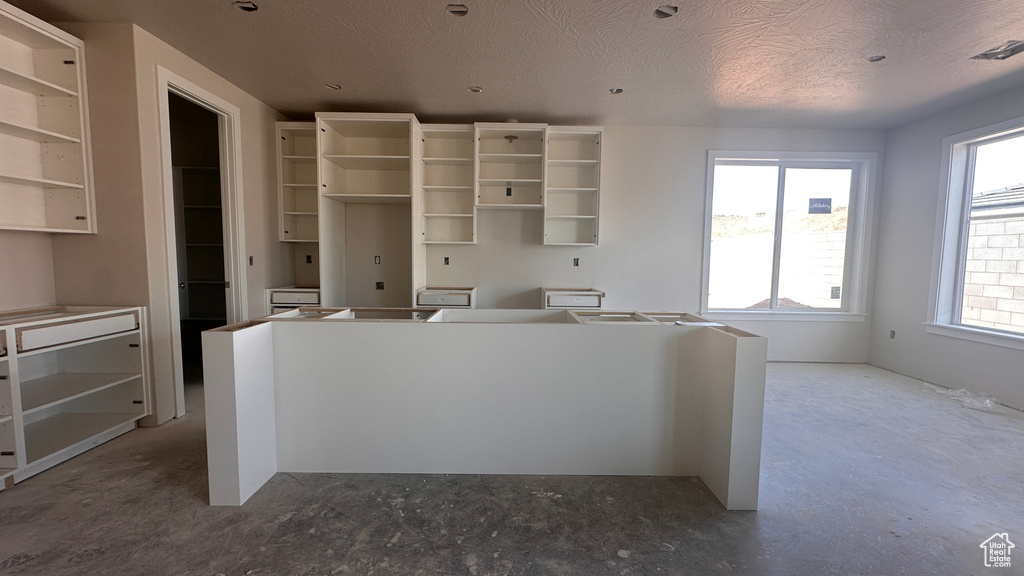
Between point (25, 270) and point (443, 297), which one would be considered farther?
point (443, 297)

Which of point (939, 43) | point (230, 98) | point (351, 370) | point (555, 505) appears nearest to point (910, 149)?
point (939, 43)

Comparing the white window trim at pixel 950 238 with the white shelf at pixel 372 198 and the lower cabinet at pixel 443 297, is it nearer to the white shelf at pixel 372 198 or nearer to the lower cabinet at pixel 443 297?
the lower cabinet at pixel 443 297

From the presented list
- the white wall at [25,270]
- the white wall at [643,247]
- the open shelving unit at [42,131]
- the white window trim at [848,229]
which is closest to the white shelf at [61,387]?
the white wall at [25,270]

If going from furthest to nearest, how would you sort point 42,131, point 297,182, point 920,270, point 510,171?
point 510,171 → point 297,182 → point 920,270 → point 42,131

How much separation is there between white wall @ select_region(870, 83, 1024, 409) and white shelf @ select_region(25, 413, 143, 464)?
6.65 metres

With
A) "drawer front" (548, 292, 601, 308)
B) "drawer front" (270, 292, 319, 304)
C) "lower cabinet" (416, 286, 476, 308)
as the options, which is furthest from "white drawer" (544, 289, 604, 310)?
"drawer front" (270, 292, 319, 304)

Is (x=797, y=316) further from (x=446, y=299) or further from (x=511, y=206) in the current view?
(x=446, y=299)

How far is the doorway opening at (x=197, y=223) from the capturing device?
4.73 metres

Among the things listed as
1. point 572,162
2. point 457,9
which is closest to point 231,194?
point 457,9

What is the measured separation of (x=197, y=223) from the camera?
15.9 ft

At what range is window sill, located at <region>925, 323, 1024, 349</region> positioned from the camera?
319cm

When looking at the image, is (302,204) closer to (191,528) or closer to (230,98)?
(230,98)

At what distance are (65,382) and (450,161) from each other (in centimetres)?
342

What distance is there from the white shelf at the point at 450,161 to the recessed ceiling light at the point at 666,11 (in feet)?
7.54
